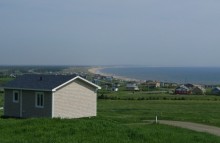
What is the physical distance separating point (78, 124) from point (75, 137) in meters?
3.47

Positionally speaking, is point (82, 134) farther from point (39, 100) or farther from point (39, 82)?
point (39, 82)

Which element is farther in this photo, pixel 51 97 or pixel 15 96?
pixel 15 96

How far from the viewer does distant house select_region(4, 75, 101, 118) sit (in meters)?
33.3

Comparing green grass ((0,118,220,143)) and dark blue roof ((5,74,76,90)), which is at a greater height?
dark blue roof ((5,74,76,90))

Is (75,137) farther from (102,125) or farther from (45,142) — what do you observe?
(102,125)

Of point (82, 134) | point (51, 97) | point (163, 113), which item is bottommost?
point (163, 113)

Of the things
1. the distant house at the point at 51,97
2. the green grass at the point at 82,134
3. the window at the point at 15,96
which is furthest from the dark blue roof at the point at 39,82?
the green grass at the point at 82,134

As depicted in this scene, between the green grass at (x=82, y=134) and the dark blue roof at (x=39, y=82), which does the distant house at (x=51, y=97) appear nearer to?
the dark blue roof at (x=39, y=82)

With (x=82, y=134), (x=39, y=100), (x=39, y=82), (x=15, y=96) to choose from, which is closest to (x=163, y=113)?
(x=39, y=82)

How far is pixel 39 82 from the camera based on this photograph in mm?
35281

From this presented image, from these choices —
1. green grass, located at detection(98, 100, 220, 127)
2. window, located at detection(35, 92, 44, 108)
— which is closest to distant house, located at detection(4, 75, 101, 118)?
window, located at detection(35, 92, 44, 108)

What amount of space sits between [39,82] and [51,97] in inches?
105

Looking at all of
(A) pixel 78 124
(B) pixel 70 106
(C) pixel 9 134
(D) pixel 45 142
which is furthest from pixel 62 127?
(B) pixel 70 106

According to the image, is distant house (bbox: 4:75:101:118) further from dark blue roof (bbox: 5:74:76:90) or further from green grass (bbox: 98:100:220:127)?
green grass (bbox: 98:100:220:127)
